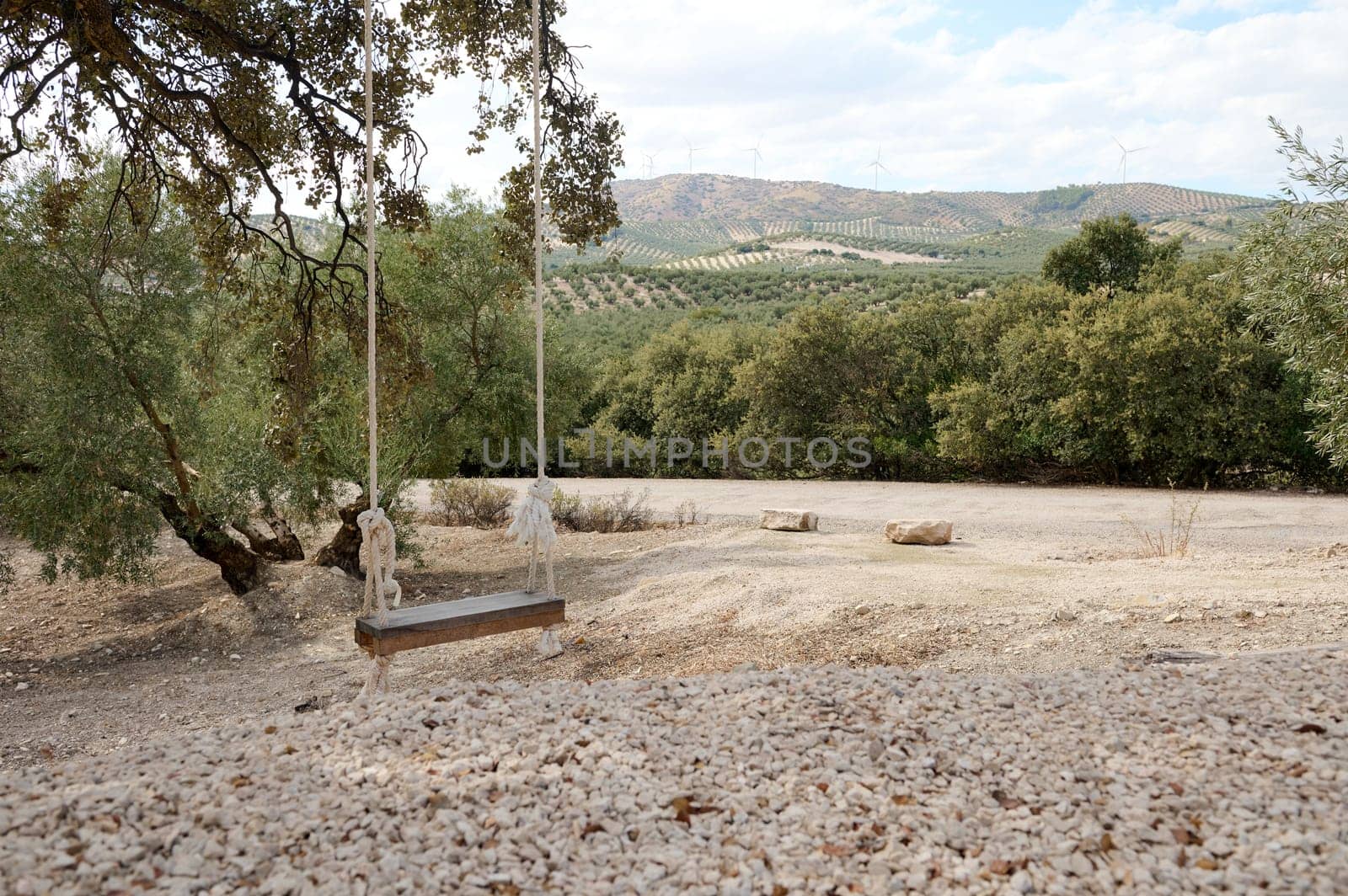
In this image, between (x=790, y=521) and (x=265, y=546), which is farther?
(x=790, y=521)

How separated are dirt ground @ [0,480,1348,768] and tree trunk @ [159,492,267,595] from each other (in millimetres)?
292

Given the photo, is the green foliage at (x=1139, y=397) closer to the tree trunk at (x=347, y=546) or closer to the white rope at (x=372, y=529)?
the tree trunk at (x=347, y=546)

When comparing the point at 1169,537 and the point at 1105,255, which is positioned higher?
the point at 1105,255

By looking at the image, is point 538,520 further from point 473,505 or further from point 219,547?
point 473,505

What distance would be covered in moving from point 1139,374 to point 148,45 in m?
14.3

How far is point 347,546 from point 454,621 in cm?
613

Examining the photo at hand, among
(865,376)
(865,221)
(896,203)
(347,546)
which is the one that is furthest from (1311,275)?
(896,203)

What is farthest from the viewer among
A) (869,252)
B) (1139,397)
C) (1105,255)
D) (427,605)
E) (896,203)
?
(896,203)

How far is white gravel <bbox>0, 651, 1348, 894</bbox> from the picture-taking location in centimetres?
240

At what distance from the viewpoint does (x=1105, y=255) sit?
20.0 meters

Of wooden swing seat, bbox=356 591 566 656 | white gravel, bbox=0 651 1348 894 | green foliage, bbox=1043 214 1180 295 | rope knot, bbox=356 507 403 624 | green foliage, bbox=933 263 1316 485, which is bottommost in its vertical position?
white gravel, bbox=0 651 1348 894

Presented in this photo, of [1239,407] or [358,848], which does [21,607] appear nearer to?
[358,848]

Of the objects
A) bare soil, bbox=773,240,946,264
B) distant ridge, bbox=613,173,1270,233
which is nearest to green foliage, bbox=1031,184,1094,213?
distant ridge, bbox=613,173,1270,233

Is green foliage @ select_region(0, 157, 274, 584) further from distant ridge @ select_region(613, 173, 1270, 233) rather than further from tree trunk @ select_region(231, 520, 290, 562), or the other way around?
distant ridge @ select_region(613, 173, 1270, 233)
